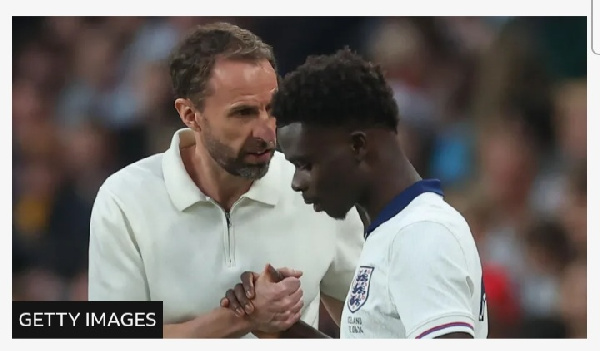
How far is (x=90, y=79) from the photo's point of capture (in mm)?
2254

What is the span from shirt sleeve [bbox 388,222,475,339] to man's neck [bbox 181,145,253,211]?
0.70 meters

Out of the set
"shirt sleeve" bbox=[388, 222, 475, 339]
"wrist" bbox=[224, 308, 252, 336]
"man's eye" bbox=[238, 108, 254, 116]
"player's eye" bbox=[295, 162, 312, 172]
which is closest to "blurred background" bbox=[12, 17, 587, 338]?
"man's eye" bbox=[238, 108, 254, 116]

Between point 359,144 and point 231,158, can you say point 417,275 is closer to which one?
point 359,144

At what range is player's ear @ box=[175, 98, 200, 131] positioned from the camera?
7.24 feet

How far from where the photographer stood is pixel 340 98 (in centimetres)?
173

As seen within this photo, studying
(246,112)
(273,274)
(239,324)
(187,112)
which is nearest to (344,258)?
(273,274)

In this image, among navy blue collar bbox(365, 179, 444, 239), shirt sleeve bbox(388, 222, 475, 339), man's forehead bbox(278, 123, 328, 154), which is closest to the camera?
shirt sleeve bbox(388, 222, 475, 339)

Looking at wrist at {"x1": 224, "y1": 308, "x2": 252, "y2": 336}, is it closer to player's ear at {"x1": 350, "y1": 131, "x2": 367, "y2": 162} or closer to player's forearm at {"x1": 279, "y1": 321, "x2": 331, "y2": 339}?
player's forearm at {"x1": 279, "y1": 321, "x2": 331, "y2": 339}

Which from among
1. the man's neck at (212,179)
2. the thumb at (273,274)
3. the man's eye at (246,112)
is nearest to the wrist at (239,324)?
the thumb at (273,274)

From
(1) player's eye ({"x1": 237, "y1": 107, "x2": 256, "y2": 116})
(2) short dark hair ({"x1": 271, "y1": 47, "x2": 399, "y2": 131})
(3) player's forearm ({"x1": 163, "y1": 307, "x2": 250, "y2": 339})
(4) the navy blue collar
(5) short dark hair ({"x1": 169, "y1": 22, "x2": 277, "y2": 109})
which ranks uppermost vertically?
(5) short dark hair ({"x1": 169, "y1": 22, "x2": 277, "y2": 109})

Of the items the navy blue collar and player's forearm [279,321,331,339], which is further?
player's forearm [279,321,331,339]

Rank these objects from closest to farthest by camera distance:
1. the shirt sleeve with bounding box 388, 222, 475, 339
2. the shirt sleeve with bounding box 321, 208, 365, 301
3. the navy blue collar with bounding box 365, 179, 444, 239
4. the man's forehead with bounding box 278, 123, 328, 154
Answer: the shirt sleeve with bounding box 388, 222, 475, 339 < the navy blue collar with bounding box 365, 179, 444, 239 < the man's forehead with bounding box 278, 123, 328, 154 < the shirt sleeve with bounding box 321, 208, 365, 301
